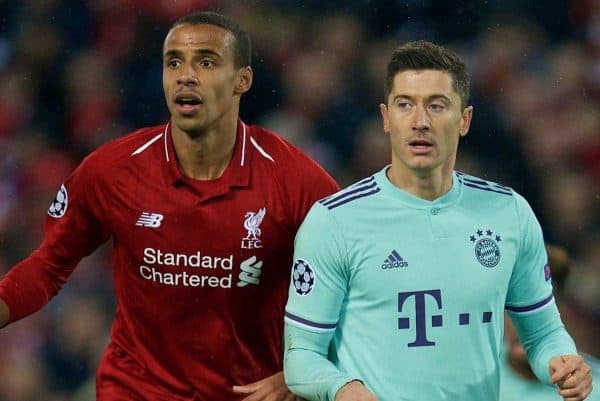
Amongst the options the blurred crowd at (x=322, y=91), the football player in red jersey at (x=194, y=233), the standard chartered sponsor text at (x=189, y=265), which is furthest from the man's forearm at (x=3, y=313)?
the blurred crowd at (x=322, y=91)

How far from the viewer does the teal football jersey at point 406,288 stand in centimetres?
336

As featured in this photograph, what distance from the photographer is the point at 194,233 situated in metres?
3.83

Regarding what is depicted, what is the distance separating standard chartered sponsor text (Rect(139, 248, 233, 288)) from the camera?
151 inches

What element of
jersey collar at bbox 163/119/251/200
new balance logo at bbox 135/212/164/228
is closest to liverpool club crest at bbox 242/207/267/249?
jersey collar at bbox 163/119/251/200

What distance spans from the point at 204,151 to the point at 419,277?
35.7 inches

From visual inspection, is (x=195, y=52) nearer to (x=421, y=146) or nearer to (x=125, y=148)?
(x=125, y=148)

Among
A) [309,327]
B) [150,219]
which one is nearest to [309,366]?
[309,327]

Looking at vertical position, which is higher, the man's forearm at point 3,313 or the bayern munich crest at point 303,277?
the bayern munich crest at point 303,277

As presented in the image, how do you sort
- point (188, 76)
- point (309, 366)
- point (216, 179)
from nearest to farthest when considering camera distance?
point (309, 366)
point (188, 76)
point (216, 179)

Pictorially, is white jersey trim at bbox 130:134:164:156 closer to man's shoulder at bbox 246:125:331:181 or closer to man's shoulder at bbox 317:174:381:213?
man's shoulder at bbox 246:125:331:181

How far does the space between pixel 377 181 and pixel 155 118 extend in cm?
A: 295

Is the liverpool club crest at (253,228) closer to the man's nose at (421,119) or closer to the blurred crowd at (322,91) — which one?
the man's nose at (421,119)

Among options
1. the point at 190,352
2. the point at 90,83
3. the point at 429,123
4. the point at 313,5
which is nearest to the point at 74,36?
the point at 90,83

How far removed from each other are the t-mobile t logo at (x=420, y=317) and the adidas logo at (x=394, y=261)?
→ 8cm
